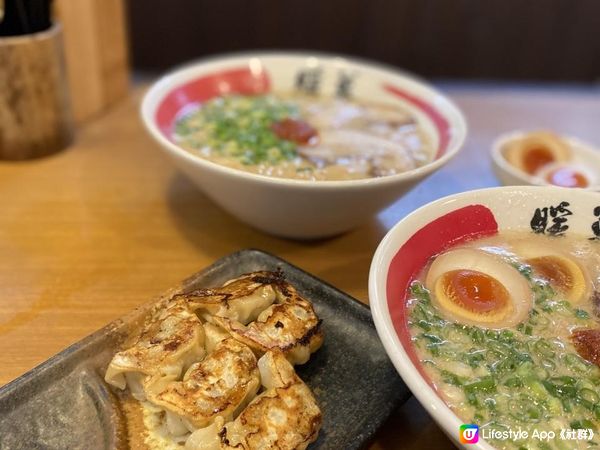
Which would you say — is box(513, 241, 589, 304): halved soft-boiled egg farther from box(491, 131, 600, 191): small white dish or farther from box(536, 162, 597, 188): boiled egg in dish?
box(536, 162, 597, 188): boiled egg in dish

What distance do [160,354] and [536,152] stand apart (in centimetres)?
134

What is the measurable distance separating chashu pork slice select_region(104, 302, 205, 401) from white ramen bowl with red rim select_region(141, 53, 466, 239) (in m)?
0.36

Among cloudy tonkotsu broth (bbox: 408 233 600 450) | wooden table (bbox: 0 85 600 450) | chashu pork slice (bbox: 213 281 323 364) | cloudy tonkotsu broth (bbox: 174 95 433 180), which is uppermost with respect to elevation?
cloudy tonkotsu broth (bbox: 408 233 600 450)

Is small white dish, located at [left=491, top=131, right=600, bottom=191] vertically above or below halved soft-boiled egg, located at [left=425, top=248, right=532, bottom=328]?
below

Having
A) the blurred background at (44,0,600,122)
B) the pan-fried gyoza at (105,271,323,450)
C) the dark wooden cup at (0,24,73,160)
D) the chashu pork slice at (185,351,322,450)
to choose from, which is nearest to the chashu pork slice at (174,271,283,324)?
the pan-fried gyoza at (105,271,323,450)

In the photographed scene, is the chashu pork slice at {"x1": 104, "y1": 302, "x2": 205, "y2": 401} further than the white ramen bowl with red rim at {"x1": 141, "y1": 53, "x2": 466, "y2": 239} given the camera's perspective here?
No

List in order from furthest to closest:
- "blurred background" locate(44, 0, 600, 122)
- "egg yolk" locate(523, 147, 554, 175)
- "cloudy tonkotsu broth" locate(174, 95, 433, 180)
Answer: "blurred background" locate(44, 0, 600, 122)
"egg yolk" locate(523, 147, 554, 175)
"cloudy tonkotsu broth" locate(174, 95, 433, 180)

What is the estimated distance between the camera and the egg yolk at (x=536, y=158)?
1790 mm

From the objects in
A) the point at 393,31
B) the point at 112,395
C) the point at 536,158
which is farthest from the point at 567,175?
the point at 393,31

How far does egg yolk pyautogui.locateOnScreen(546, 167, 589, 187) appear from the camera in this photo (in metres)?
1.70

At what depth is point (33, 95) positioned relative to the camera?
5.72ft

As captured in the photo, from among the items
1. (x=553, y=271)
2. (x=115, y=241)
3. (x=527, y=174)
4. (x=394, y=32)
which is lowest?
(x=394, y=32)

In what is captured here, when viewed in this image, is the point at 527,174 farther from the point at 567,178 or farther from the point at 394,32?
the point at 394,32

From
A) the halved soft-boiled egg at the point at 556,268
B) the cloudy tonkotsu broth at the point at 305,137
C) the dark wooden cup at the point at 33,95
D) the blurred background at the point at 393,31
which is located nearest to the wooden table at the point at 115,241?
the dark wooden cup at the point at 33,95
